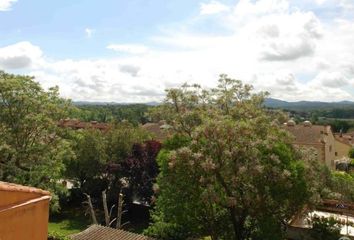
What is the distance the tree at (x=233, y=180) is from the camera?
18.3 metres

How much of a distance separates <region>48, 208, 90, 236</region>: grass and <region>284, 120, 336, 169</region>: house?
85.7 ft

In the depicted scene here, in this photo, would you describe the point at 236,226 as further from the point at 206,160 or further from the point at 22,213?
the point at 22,213

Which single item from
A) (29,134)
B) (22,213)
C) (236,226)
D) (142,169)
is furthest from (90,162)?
(22,213)

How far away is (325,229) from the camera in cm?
2150

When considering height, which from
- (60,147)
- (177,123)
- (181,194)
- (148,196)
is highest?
(177,123)

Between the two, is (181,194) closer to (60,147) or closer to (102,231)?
(102,231)

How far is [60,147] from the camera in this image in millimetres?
22766

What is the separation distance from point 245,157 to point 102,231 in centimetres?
806

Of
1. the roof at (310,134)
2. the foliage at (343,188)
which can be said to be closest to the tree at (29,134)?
the foliage at (343,188)

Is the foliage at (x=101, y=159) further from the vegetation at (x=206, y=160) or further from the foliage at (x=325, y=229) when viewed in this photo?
the foliage at (x=325, y=229)

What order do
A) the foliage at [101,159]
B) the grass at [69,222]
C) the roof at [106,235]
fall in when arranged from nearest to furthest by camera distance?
the roof at [106,235], the grass at [69,222], the foliage at [101,159]

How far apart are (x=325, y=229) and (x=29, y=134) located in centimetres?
1642

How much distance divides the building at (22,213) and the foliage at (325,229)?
17422 millimetres

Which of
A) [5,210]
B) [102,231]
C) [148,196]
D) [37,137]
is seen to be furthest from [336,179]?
[5,210]
